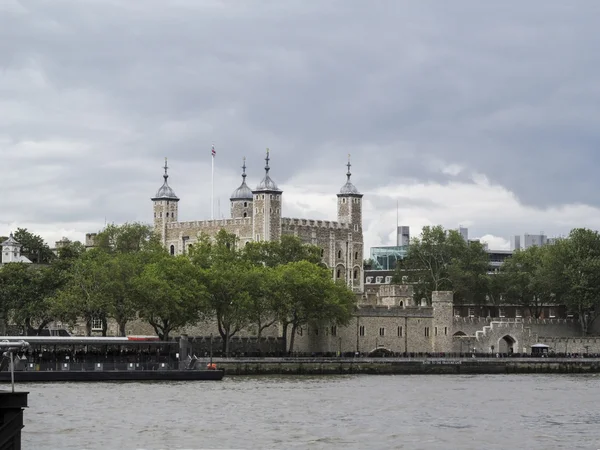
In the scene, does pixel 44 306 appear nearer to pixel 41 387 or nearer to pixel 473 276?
pixel 41 387

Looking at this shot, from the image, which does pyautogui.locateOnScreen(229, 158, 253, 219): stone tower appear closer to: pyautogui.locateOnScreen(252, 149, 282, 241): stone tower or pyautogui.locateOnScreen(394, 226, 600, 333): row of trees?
pyautogui.locateOnScreen(252, 149, 282, 241): stone tower

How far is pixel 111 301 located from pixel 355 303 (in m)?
24.4

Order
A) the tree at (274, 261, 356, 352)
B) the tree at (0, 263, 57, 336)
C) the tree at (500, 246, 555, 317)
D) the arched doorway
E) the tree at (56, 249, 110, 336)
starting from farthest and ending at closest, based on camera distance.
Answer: the tree at (500, 246, 555, 317)
the arched doorway
the tree at (274, 261, 356, 352)
the tree at (0, 263, 57, 336)
the tree at (56, 249, 110, 336)

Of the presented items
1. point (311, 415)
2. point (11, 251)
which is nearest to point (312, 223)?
point (11, 251)

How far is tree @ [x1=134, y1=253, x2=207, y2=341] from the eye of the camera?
92188mm

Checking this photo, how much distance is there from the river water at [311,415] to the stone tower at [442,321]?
3322cm

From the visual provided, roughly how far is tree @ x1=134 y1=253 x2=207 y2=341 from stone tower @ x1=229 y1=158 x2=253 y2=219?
1352 inches

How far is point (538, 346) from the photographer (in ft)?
365

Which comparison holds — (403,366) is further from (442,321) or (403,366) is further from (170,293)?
(442,321)

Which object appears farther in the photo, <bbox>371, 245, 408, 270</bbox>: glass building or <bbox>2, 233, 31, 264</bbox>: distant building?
<bbox>371, 245, 408, 270</bbox>: glass building

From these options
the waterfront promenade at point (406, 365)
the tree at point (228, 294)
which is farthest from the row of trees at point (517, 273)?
the tree at point (228, 294)

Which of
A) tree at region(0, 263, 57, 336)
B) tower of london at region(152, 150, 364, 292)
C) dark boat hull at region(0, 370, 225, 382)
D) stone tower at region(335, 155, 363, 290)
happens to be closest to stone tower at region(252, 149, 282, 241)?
tower of london at region(152, 150, 364, 292)

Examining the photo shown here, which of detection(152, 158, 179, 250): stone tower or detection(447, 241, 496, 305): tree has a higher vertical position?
detection(152, 158, 179, 250): stone tower

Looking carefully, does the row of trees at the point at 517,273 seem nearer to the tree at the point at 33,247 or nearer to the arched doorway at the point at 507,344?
the arched doorway at the point at 507,344
